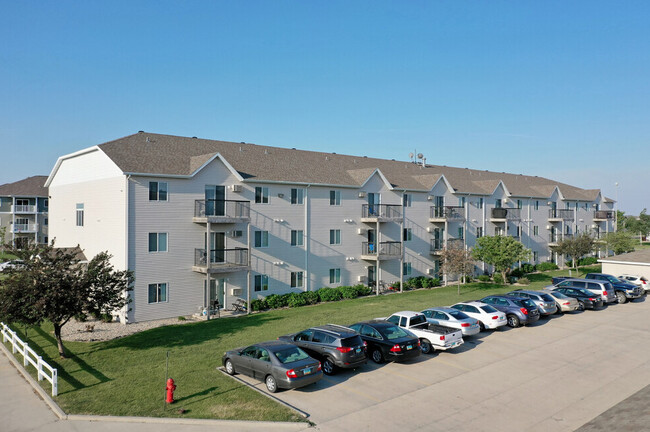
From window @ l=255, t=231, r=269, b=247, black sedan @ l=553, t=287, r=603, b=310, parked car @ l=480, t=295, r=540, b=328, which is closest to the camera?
parked car @ l=480, t=295, r=540, b=328

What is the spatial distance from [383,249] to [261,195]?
37.3ft

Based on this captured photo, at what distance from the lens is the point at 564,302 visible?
84.2 ft

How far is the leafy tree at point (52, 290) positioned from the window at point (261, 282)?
451 inches

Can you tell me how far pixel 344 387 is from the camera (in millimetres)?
14523

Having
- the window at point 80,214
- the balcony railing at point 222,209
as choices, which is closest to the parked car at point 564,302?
the balcony railing at point 222,209

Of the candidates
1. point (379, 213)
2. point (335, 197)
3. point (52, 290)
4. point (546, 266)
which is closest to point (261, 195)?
point (335, 197)

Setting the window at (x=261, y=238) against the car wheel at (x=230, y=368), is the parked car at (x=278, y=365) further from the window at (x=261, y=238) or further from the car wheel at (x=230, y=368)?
the window at (x=261, y=238)

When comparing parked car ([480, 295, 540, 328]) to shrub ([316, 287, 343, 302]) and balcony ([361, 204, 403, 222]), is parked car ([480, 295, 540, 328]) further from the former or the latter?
balcony ([361, 204, 403, 222])

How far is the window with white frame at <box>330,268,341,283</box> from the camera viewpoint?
113ft

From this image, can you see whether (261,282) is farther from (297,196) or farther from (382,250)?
(382,250)

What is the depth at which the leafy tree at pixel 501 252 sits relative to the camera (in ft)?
122

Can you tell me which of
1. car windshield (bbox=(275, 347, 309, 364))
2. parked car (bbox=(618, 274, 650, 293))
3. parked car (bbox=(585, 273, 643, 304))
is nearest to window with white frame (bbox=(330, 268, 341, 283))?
parked car (bbox=(585, 273, 643, 304))

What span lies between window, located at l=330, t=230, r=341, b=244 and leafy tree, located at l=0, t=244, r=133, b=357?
17787 millimetres

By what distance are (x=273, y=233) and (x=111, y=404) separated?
18.9 metres
